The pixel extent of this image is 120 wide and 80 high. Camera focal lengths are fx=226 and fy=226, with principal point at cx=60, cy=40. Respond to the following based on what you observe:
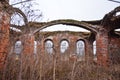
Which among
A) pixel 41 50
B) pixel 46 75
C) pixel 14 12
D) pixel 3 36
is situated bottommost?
pixel 46 75

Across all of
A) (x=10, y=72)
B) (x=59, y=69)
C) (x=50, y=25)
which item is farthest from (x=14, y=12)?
(x=50, y=25)

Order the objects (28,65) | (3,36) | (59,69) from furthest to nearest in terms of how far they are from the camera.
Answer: (59,69)
(3,36)
(28,65)

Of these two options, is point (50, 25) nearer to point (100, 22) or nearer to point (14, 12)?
point (100, 22)

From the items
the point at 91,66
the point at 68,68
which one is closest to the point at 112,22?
the point at 91,66

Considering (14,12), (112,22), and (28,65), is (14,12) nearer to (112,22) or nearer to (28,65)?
(28,65)

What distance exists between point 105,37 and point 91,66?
19.5 ft

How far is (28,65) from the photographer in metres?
7.10

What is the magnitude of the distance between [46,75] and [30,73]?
979mm

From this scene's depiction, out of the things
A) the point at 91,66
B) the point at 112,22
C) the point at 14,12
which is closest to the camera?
the point at 14,12

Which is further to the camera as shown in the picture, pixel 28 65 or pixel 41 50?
pixel 41 50

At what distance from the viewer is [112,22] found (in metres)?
16.1

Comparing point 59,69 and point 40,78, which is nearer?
point 40,78

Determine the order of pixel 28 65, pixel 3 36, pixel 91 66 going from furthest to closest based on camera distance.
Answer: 1. pixel 91 66
2. pixel 3 36
3. pixel 28 65

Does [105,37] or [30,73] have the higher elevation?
[105,37]
